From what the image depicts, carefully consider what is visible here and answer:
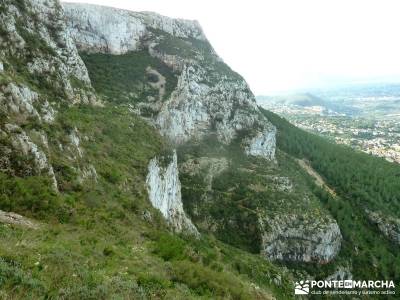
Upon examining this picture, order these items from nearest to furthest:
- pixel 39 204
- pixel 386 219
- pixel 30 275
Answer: pixel 30 275
pixel 39 204
pixel 386 219

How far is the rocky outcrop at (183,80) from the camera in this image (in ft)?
339

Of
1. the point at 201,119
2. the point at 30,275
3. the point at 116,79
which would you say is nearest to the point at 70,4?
the point at 116,79

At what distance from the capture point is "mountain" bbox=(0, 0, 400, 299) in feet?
75.8

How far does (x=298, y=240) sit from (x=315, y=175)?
52268 mm

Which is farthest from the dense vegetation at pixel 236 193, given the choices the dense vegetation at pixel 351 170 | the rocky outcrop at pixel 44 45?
the rocky outcrop at pixel 44 45

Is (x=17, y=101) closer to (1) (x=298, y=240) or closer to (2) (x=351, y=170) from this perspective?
(1) (x=298, y=240)

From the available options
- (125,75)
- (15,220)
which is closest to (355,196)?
(125,75)

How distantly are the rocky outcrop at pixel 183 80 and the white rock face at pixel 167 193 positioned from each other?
27253 millimetres

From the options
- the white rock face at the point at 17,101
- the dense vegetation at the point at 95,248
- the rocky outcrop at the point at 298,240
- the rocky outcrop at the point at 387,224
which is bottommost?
the rocky outcrop at the point at 387,224

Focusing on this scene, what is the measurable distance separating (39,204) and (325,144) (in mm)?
154943

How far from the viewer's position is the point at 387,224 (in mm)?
117812

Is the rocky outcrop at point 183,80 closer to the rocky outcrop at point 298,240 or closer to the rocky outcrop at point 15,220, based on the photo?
the rocky outcrop at point 298,240

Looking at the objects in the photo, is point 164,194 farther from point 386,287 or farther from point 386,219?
point 386,219

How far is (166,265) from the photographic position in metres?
24.4
